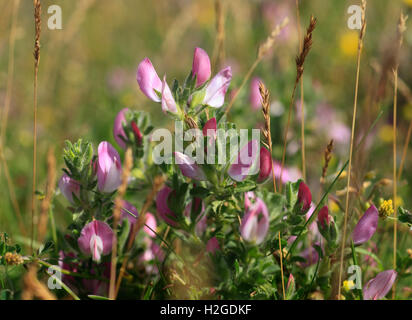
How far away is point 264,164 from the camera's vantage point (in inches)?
43.9

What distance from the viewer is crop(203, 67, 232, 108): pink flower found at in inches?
45.7

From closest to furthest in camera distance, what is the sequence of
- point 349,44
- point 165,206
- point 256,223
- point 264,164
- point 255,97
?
point 256,223
point 264,164
point 165,206
point 255,97
point 349,44

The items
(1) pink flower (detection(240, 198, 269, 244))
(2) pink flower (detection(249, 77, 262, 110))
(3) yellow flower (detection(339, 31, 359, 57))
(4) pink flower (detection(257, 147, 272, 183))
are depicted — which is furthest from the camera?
(3) yellow flower (detection(339, 31, 359, 57))

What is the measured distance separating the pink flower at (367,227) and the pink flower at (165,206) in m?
0.44

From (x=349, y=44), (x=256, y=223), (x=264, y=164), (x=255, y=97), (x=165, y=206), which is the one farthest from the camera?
(x=349, y=44)

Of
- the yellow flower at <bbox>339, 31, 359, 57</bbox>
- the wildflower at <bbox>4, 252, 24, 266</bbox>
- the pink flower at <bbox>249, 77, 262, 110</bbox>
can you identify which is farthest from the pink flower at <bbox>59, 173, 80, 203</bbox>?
the yellow flower at <bbox>339, 31, 359, 57</bbox>

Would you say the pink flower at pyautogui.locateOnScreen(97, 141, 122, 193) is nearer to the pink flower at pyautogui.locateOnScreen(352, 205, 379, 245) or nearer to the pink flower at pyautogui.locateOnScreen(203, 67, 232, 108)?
the pink flower at pyautogui.locateOnScreen(203, 67, 232, 108)

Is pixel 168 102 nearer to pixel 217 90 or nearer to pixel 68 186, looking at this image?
pixel 217 90

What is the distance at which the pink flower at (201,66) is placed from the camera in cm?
115

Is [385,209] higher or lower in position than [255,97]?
lower

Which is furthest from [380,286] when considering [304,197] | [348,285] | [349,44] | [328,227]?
[349,44]

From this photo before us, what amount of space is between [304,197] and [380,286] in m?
0.31

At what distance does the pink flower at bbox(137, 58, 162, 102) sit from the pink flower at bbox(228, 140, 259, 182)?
0.24m
